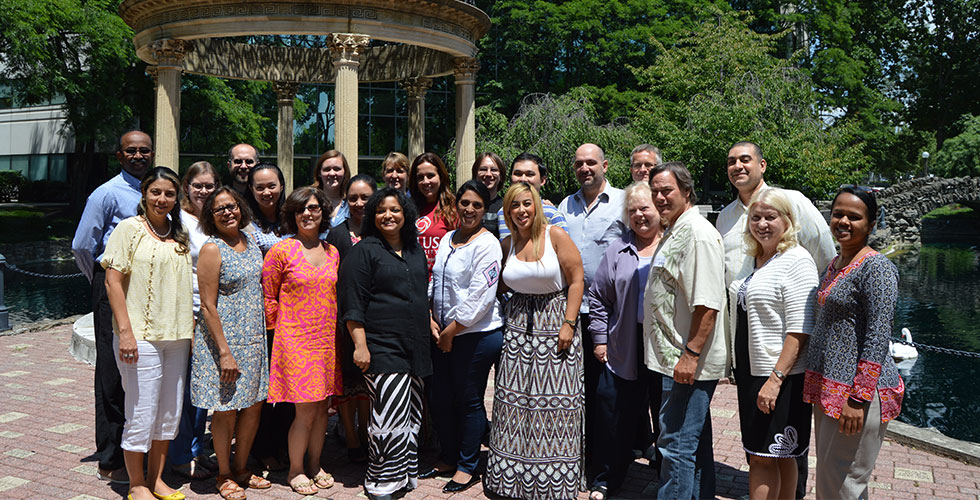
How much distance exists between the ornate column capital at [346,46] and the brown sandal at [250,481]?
11.6 meters

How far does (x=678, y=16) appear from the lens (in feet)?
105

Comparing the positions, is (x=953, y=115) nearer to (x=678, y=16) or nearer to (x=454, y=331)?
(x=678, y=16)

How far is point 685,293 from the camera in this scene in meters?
4.38

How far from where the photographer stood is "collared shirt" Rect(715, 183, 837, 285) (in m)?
4.66

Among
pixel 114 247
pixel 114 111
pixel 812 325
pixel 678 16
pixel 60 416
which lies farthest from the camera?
pixel 678 16

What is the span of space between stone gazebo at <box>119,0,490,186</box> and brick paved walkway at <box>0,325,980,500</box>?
9218 millimetres

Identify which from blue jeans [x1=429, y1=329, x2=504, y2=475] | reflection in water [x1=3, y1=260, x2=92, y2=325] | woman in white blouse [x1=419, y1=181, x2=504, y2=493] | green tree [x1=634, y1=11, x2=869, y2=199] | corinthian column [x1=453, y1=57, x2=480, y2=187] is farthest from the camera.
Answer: green tree [x1=634, y1=11, x2=869, y2=199]

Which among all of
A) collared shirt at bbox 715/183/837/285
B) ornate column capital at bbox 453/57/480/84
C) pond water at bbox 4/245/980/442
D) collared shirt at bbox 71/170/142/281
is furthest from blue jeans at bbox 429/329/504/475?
ornate column capital at bbox 453/57/480/84

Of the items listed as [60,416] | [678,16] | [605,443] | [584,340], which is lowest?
[60,416]

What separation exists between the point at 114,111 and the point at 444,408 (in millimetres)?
28020

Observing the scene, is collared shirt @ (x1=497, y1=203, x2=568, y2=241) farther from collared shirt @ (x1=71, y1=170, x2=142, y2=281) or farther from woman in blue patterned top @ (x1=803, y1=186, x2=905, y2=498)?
collared shirt @ (x1=71, y1=170, x2=142, y2=281)

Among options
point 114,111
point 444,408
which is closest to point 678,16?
point 114,111

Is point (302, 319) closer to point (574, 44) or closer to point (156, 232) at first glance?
point (156, 232)

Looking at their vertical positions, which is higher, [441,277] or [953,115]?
[953,115]
